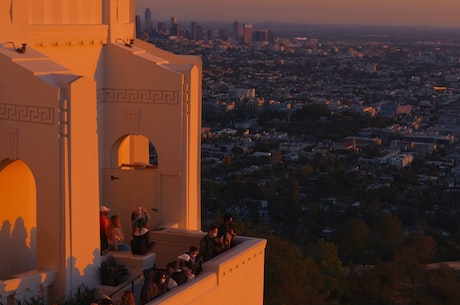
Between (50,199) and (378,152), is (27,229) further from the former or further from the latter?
(378,152)

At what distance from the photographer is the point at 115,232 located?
823 cm

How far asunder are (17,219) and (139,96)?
2.10m

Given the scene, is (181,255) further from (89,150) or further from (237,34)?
(237,34)

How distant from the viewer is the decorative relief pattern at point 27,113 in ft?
22.3

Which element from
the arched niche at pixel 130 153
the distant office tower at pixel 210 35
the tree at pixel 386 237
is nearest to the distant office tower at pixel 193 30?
the distant office tower at pixel 210 35

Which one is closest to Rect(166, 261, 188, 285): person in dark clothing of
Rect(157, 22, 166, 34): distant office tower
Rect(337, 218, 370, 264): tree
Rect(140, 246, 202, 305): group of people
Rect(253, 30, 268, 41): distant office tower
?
Rect(140, 246, 202, 305): group of people

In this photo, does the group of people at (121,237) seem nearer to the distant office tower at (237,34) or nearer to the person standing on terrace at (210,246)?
the person standing on terrace at (210,246)

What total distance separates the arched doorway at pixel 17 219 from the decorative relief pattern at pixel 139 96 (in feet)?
5.94

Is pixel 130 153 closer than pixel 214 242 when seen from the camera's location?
No

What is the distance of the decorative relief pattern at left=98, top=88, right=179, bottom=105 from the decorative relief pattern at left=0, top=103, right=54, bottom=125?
2450mm

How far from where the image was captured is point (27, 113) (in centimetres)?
692

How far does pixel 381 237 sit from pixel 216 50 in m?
112

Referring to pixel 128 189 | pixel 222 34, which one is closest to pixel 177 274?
pixel 128 189

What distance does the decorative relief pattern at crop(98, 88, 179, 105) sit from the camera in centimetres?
924
